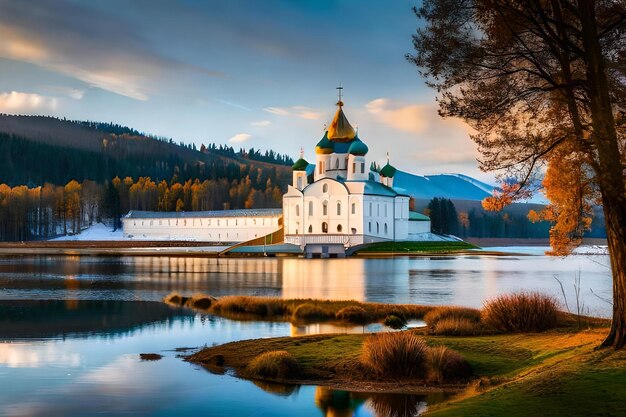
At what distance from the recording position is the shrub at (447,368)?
1555cm

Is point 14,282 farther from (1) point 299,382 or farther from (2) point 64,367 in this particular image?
(1) point 299,382

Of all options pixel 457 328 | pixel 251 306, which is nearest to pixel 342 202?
pixel 251 306

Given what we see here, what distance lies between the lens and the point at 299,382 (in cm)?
1620

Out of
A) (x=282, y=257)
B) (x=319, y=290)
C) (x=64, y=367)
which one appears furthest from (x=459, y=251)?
(x=64, y=367)

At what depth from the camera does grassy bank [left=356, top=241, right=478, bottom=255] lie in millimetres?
99812

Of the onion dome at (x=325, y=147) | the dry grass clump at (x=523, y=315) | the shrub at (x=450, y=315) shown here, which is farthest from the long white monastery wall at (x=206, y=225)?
the dry grass clump at (x=523, y=315)

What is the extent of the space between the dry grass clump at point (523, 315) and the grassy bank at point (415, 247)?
7706 cm

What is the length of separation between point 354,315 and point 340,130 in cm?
8949

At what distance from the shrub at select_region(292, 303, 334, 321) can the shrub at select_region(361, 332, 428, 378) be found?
11549 millimetres

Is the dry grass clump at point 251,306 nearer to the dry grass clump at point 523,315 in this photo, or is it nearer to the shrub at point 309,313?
the shrub at point 309,313

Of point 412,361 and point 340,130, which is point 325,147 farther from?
point 412,361

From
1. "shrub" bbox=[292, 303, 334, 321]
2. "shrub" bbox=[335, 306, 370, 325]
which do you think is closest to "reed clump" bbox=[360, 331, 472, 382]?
"shrub" bbox=[335, 306, 370, 325]

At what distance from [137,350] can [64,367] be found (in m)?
2.94

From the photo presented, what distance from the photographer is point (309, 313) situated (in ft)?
93.2
